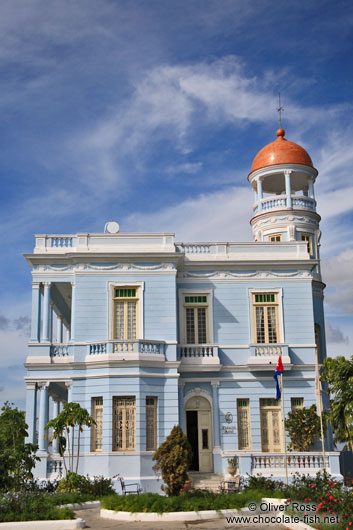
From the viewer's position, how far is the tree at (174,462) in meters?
16.8

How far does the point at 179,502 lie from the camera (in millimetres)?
16078

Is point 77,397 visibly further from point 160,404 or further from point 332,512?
point 332,512

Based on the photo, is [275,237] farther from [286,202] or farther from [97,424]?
[97,424]

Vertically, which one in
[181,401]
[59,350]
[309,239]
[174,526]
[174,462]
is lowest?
[174,526]

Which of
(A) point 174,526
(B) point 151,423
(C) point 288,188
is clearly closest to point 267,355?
(B) point 151,423

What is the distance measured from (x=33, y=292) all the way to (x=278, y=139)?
1440cm

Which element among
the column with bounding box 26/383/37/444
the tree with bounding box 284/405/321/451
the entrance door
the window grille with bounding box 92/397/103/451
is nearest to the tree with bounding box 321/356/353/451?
the tree with bounding box 284/405/321/451

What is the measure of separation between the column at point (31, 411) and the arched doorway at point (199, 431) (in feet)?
18.7

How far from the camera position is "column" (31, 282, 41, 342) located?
24.2 m

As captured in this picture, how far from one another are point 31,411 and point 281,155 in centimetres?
1600

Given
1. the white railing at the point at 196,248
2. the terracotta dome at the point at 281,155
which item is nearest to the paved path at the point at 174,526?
the white railing at the point at 196,248

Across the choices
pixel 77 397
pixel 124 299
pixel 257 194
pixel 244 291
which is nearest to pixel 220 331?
pixel 244 291

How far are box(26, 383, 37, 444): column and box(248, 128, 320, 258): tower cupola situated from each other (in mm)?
12792

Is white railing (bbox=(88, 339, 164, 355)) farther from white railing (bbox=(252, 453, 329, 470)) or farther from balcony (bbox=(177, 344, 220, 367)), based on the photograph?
white railing (bbox=(252, 453, 329, 470))
